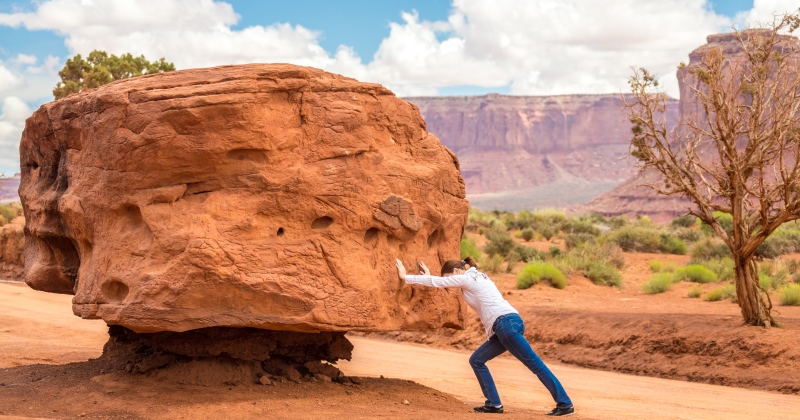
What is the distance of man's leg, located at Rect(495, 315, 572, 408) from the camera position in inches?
324

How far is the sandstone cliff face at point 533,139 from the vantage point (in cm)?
11906

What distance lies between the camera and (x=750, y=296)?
47.8 ft

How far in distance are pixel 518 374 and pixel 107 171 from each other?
814 centimetres

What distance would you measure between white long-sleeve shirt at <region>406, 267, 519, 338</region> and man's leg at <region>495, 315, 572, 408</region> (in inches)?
4.4

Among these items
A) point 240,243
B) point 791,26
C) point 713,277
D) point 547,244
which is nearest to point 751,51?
point 791,26

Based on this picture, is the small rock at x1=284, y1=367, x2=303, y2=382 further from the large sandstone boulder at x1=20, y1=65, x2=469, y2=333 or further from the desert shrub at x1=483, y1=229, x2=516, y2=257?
the desert shrub at x1=483, y1=229, x2=516, y2=257

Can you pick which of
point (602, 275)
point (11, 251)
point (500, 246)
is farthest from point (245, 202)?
point (500, 246)

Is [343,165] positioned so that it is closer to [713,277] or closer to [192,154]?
[192,154]

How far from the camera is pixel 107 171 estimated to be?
26.0 ft

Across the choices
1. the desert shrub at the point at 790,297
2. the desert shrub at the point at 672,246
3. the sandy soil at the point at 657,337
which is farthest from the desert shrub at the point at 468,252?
the desert shrub at the point at 790,297

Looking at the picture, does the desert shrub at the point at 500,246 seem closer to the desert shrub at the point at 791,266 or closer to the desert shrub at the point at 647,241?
the desert shrub at the point at 647,241

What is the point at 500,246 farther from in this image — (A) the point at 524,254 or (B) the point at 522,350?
(B) the point at 522,350

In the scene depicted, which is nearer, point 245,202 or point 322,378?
point 245,202

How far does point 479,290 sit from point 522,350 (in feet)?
2.29
